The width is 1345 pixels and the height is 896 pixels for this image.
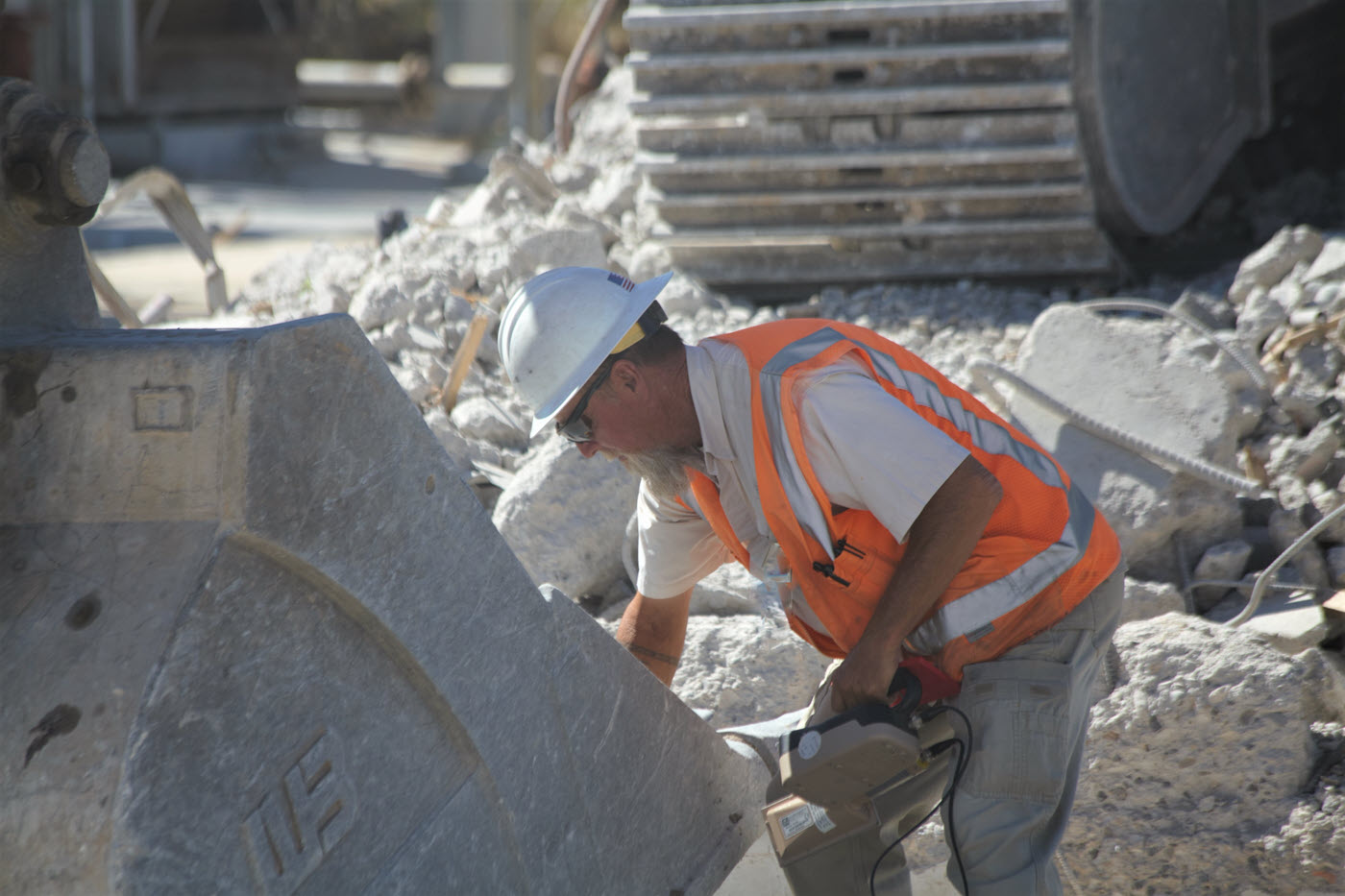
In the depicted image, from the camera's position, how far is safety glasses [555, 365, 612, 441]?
251 centimetres

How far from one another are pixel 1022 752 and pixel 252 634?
1.55 meters

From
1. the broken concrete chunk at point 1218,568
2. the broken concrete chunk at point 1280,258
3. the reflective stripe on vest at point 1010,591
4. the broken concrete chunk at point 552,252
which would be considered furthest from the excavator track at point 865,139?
the reflective stripe on vest at point 1010,591

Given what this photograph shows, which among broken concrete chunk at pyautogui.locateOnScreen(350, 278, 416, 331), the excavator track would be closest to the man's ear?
broken concrete chunk at pyautogui.locateOnScreen(350, 278, 416, 331)

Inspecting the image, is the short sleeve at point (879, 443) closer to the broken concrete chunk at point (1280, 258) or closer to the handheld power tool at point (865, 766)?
the handheld power tool at point (865, 766)

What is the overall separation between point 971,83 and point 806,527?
12.2 ft

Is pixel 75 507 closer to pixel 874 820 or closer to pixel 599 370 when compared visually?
pixel 599 370

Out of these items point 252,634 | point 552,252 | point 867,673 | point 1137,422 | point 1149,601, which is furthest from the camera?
point 552,252

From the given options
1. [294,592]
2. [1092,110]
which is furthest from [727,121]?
[294,592]

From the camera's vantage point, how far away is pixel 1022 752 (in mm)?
2605

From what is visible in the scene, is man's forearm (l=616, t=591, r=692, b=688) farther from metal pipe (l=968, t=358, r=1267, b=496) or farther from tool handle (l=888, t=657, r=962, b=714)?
metal pipe (l=968, t=358, r=1267, b=496)

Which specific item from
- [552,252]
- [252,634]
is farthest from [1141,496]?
[252,634]

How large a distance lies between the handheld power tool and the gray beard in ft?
1.84

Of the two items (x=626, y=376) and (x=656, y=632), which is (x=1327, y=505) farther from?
(x=626, y=376)

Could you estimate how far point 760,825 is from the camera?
9.91ft
